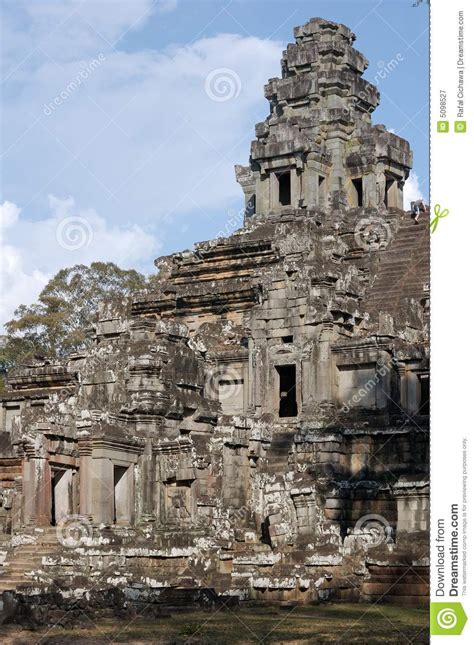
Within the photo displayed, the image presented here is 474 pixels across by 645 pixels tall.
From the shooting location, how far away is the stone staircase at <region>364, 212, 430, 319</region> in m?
42.2

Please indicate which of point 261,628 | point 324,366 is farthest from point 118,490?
point 261,628

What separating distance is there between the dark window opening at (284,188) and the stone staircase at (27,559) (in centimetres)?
1993

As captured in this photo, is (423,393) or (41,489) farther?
(423,393)

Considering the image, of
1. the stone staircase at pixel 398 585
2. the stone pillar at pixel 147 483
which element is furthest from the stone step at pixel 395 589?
the stone pillar at pixel 147 483

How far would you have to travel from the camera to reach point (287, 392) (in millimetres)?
40625

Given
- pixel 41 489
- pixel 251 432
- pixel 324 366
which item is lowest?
pixel 41 489

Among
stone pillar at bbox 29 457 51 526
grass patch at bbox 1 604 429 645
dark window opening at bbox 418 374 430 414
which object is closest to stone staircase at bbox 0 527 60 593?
stone pillar at bbox 29 457 51 526

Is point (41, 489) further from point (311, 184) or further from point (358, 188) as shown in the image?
point (358, 188)

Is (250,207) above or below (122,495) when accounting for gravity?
above

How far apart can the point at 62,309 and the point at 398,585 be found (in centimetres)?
4296

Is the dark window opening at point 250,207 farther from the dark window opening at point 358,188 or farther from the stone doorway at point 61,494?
the stone doorway at point 61,494

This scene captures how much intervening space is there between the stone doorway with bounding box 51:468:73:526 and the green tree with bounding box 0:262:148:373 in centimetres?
3389

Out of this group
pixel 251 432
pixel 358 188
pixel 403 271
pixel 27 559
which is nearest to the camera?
pixel 27 559
